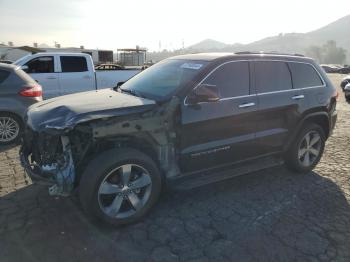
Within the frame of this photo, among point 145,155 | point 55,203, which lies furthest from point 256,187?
point 55,203

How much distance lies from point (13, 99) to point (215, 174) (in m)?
4.51

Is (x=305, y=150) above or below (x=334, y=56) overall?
below

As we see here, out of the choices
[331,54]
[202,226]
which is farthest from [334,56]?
[202,226]

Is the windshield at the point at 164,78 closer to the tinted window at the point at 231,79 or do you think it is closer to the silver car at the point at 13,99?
the tinted window at the point at 231,79

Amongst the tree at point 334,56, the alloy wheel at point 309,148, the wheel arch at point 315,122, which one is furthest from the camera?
the tree at point 334,56

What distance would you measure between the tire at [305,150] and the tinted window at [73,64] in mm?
7143

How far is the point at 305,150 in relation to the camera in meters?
5.12

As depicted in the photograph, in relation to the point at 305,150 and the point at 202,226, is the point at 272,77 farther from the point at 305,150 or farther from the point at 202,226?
the point at 202,226

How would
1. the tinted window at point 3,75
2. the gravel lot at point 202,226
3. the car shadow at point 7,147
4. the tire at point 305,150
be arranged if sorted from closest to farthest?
the gravel lot at point 202,226
the tire at point 305,150
the car shadow at point 7,147
the tinted window at point 3,75

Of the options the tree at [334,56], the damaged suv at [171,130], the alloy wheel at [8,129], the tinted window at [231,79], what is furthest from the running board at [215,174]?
the tree at [334,56]

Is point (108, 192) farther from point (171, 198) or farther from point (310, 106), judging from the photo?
point (310, 106)

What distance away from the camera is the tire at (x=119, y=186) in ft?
10.7

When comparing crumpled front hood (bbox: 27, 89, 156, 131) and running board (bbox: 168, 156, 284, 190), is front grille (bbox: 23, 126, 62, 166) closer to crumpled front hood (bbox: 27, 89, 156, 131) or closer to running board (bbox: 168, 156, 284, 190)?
crumpled front hood (bbox: 27, 89, 156, 131)

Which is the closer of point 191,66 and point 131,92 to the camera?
point 191,66
